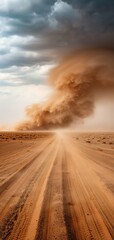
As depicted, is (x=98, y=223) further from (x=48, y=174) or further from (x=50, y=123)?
(x=50, y=123)

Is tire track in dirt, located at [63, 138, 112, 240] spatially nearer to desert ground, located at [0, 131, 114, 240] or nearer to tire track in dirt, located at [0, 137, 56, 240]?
desert ground, located at [0, 131, 114, 240]

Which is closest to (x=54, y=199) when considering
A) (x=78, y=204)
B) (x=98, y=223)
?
(x=78, y=204)

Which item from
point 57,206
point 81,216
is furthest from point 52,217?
point 57,206

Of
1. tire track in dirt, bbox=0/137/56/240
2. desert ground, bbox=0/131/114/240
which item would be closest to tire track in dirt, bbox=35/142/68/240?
desert ground, bbox=0/131/114/240

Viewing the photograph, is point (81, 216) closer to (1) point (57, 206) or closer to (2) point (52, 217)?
(2) point (52, 217)

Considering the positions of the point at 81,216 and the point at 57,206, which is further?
the point at 57,206

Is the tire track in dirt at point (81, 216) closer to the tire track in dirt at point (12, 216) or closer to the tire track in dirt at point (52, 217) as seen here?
the tire track in dirt at point (52, 217)

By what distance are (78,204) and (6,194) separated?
1831 millimetres

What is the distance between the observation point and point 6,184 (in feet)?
23.7

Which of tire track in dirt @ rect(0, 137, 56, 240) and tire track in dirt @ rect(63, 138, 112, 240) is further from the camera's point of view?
tire track in dirt @ rect(0, 137, 56, 240)

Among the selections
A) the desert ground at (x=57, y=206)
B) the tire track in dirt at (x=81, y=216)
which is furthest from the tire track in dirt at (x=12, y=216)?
the tire track in dirt at (x=81, y=216)

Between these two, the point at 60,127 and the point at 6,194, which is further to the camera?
the point at 60,127

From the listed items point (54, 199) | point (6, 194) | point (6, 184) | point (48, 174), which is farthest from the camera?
point (48, 174)

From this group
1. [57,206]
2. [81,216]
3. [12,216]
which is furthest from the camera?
[57,206]
